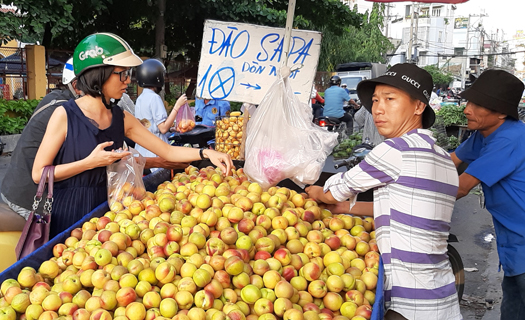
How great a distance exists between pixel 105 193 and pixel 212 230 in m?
0.90

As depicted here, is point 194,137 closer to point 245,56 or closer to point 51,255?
point 245,56

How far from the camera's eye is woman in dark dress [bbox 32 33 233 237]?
2.40 metres

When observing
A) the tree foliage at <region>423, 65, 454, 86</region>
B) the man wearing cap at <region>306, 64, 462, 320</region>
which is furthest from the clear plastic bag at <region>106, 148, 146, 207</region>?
the tree foliage at <region>423, 65, 454, 86</region>

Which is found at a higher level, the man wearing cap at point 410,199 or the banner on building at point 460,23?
the banner on building at point 460,23

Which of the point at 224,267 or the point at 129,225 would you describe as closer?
the point at 224,267

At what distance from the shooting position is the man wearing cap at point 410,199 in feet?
6.31

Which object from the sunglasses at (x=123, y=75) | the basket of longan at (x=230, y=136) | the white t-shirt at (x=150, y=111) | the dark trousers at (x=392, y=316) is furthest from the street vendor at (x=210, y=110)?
the dark trousers at (x=392, y=316)

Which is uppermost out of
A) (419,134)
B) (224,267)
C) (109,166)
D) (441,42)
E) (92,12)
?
(441,42)

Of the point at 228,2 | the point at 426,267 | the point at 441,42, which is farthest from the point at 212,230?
the point at 441,42

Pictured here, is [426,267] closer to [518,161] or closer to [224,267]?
[224,267]

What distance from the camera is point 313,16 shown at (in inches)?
575

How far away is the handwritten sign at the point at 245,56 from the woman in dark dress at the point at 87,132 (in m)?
1.49

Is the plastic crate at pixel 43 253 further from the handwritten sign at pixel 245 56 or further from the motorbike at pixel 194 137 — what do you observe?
the motorbike at pixel 194 137

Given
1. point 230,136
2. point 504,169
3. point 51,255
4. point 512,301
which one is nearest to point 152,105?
point 230,136
